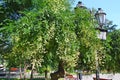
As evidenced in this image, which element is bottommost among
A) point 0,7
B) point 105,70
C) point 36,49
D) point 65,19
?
point 105,70

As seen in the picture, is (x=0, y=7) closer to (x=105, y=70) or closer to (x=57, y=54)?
(x=105, y=70)

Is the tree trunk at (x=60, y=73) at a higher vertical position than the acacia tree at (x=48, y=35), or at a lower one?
lower

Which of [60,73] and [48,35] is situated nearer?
[48,35]

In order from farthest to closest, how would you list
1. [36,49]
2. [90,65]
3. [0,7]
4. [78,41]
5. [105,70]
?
[105,70] < [0,7] < [90,65] < [78,41] < [36,49]

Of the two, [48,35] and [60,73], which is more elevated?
[48,35]

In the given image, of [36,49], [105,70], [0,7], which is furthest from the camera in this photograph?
[105,70]

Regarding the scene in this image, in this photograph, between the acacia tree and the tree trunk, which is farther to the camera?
the tree trunk

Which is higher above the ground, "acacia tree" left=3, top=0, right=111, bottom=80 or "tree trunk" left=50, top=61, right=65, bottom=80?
"acacia tree" left=3, top=0, right=111, bottom=80

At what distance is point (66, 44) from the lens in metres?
13.2

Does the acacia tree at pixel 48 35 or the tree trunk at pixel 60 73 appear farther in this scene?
the tree trunk at pixel 60 73

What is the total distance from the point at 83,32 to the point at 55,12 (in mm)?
1650

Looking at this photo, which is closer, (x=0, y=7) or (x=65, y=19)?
(x=65, y=19)

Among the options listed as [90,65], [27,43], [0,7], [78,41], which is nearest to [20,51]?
[27,43]

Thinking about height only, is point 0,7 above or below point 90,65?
above
